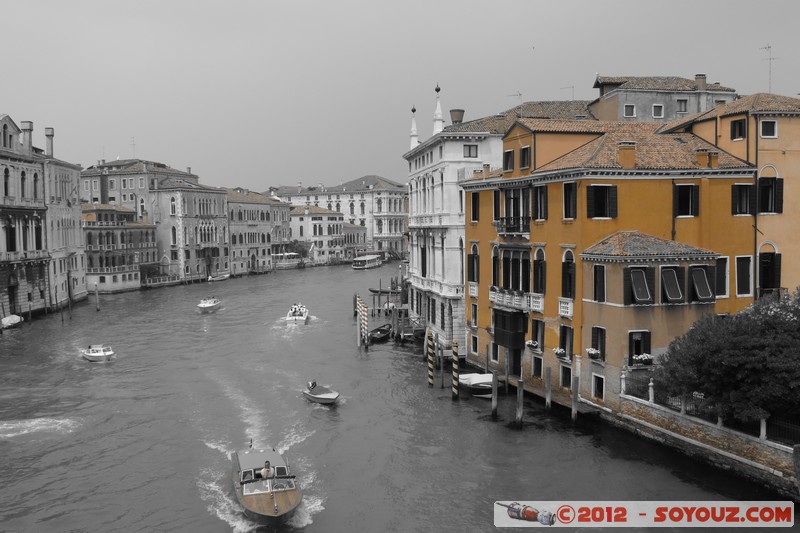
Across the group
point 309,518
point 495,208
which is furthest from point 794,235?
point 309,518

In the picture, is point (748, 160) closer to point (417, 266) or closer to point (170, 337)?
point (417, 266)

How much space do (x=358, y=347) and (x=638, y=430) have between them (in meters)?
16.7

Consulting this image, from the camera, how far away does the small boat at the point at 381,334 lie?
34688 mm

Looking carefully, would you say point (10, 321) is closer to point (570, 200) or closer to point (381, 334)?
point (381, 334)

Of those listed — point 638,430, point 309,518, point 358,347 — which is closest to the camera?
point 309,518

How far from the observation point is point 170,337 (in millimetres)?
36469

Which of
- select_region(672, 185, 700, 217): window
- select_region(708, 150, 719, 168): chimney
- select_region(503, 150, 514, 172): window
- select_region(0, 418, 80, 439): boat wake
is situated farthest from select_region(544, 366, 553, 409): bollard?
select_region(0, 418, 80, 439): boat wake

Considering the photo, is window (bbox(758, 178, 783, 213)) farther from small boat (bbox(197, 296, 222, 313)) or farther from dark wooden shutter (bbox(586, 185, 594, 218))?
small boat (bbox(197, 296, 222, 313))

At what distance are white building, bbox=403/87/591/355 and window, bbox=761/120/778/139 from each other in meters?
10.4

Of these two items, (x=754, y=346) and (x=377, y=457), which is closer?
(x=754, y=346)

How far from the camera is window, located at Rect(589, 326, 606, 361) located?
1964cm

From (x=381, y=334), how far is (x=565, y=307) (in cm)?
1510

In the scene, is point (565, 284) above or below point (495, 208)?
below

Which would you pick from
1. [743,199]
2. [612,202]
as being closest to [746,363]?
[612,202]
